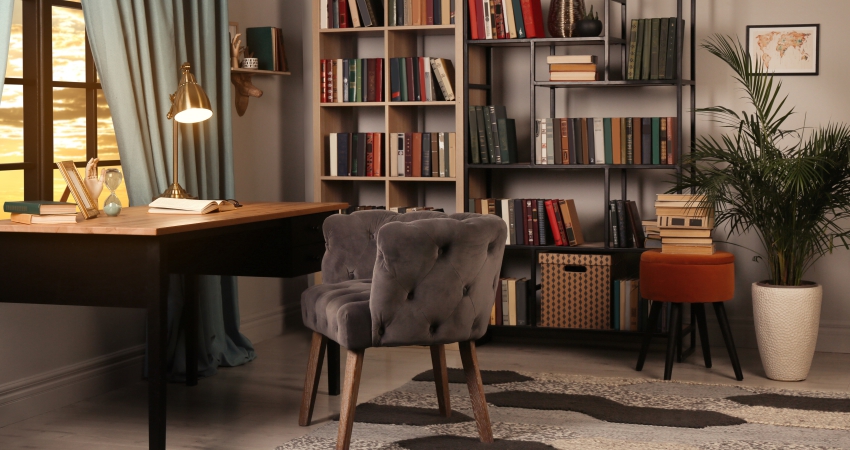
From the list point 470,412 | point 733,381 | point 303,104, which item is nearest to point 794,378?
point 733,381

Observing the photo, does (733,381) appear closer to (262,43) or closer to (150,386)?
(150,386)

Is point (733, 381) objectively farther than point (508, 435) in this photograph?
Yes

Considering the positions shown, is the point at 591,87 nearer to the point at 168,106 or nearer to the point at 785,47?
the point at 785,47

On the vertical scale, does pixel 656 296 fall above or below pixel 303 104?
below

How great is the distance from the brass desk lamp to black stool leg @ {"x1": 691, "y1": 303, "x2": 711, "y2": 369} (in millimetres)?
2234

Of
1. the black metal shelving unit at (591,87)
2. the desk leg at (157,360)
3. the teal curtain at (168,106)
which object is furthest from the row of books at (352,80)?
the desk leg at (157,360)

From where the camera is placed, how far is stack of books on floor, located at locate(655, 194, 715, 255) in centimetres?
416

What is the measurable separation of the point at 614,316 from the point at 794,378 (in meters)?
0.90

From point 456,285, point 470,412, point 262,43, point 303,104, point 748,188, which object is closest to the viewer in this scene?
point 456,285

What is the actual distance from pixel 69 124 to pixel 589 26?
7.78 ft

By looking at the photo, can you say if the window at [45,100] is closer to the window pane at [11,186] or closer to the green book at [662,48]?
the window pane at [11,186]

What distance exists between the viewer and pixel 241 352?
450cm

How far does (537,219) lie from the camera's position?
4.75 metres

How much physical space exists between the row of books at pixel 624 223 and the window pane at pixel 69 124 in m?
2.41
